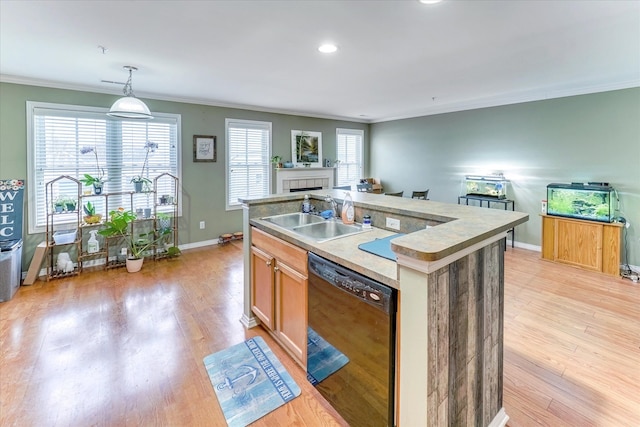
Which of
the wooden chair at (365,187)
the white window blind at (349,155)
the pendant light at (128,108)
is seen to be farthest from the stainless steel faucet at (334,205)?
the white window blind at (349,155)

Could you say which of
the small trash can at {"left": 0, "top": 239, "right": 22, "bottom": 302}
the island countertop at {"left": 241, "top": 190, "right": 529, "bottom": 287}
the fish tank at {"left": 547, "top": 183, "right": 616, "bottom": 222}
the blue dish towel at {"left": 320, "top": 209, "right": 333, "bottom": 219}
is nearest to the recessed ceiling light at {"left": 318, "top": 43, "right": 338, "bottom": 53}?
the island countertop at {"left": 241, "top": 190, "right": 529, "bottom": 287}

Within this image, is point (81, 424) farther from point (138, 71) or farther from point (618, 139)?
point (618, 139)

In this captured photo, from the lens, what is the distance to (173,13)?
7.02ft

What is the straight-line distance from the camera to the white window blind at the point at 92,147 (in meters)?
3.91

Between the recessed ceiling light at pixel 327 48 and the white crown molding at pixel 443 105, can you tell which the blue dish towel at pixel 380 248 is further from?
the white crown molding at pixel 443 105

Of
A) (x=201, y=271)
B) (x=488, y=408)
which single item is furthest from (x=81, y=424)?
(x=201, y=271)

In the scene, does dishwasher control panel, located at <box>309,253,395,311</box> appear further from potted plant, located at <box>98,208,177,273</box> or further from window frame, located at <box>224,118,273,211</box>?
window frame, located at <box>224,118,273,211</box>

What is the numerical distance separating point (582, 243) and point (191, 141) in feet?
19.5

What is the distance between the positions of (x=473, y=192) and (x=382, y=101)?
229 centimetres

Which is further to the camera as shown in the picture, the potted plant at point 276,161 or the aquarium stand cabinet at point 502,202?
A: the potted plant at point 276,161

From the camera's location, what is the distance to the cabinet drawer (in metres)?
1.96

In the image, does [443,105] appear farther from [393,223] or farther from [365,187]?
[393,223]

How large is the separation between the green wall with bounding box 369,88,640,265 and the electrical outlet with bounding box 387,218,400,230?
392 centimetres

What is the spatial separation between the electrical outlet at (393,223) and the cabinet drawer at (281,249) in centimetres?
68
